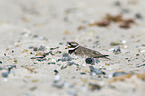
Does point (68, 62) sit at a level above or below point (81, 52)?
below

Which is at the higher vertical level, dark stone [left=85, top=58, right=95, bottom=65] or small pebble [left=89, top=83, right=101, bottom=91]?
dark stone [left=85, top=58, right=95, bottom=65]

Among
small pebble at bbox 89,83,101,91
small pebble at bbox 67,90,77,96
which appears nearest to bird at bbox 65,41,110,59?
small pebble at bbox 89,83,101,91

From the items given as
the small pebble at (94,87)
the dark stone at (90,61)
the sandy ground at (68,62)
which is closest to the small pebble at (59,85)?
the sandy ground at (68,62)

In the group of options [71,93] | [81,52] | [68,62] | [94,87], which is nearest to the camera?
[71,93]

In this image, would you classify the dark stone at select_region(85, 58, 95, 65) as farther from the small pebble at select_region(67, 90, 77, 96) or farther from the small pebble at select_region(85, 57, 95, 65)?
the small pebble at select_region(67, 90, 77, 96)

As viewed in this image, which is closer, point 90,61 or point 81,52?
point 90,61

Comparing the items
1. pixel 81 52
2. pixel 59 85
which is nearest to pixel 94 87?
pixel 59 85

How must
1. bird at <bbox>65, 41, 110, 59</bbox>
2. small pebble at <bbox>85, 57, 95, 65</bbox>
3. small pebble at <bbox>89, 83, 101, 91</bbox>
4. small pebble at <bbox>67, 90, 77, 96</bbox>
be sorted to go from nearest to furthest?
small pebble at <bbox>67, 90, 77, 96</bbox> → small pebble at <bbox>89, 83, 101, 91</bbox> → small pebble at <bbox>85, 57, 95, 65</bbox> → bird at <bbox>65, 41, 110, 59</bbox>

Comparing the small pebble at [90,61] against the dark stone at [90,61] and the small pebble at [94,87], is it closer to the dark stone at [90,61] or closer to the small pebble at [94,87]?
the dark stone at [90,61]

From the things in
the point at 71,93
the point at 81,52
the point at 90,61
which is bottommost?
the point at 71,93

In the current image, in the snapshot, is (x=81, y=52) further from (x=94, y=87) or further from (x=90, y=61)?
(x=94, y=87)
